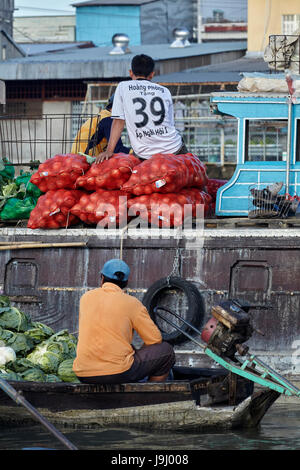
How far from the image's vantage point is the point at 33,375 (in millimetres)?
8359

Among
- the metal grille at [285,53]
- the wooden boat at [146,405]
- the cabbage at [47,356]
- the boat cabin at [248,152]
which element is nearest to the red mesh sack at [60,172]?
the boat cabin at [248,152]

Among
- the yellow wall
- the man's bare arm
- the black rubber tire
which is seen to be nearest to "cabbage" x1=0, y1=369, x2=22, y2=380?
the black rubber tire

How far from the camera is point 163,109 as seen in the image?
10.7 metres

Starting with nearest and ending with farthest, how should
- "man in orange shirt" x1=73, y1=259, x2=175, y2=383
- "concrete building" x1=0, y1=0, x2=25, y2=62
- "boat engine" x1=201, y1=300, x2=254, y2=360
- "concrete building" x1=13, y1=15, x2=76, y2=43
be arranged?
"man in orange shirt" x1=73, y1=259, x2=175, y2=383
"boat engine" x1=201, y1=300, x2=254, y2=360
"concrete building" x1=0, y1=0, x2=25, y2=62
"concrete building" x1=13, y1=15, x2=76, y2=43

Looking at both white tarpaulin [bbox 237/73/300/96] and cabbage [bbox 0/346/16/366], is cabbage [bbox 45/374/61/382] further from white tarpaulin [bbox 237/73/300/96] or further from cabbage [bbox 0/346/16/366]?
white tarpaulin [bbox 237/73/300/96]

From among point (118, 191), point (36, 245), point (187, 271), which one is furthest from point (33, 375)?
point (118, 191)

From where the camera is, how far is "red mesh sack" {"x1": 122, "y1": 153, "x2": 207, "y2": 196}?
995 centimetres

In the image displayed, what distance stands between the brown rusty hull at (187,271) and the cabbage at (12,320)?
1.30m

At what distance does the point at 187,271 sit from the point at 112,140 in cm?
186

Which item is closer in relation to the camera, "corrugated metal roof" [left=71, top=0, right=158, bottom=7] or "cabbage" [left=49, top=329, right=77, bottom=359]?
"cabbage" [left=49, top=329, right=77, bottom=359]

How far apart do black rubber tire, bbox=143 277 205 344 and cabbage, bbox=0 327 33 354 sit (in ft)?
5.35

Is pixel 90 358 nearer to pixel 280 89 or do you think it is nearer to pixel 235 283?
pixel 235 283
